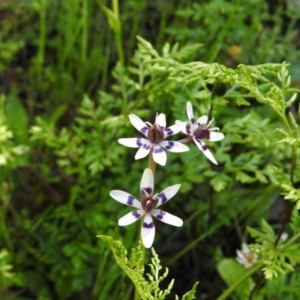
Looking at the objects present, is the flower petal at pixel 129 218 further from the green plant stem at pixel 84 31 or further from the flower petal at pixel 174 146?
the green plant stem at pixel 84 31

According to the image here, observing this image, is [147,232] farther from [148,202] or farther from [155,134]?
[155,134]

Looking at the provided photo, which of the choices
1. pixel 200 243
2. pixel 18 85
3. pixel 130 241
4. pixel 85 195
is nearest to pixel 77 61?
pixel 18 85

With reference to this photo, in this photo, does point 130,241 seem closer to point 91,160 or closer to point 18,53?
point 91,160

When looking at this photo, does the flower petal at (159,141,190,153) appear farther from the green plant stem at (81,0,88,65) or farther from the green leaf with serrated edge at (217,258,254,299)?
the green plant stem at (81,0,88,65)

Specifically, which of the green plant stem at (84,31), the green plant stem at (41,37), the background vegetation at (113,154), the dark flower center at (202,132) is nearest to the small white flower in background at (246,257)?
the background vegetation at (113,154)

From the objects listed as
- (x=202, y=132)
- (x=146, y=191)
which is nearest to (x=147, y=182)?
(x=146, y=191)
